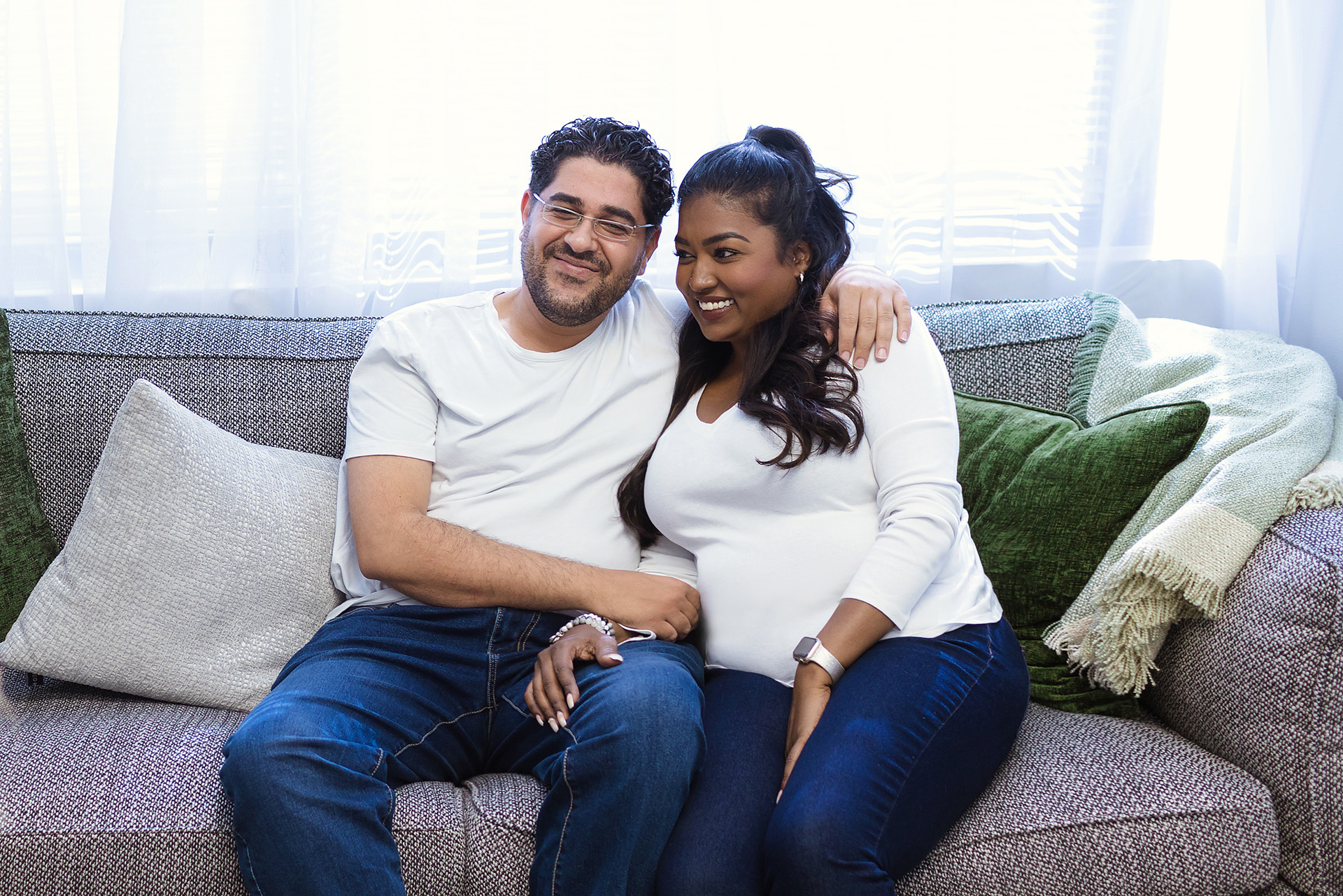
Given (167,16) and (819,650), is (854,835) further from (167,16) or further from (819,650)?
(167,16)

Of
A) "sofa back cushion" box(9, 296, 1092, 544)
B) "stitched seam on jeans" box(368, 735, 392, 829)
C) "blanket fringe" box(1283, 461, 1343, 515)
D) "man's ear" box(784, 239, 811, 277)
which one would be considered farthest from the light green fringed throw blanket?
"stitched seam on jeans" box(368, 735, 392, 829)

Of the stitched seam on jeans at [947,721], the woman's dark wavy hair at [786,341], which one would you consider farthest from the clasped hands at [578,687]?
the woman's dark wavy hair at [786,341]

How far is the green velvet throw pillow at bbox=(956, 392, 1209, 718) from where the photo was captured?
147cm

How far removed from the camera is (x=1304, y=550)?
1.31 m

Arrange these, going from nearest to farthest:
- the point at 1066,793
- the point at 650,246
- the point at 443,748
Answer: the point at 1066,793 < the point at 443,748 < the point at 650,246

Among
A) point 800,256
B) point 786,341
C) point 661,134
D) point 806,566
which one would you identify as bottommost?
point 806,566

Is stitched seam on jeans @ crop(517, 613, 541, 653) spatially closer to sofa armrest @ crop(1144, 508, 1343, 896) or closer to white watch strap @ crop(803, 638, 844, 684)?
white watch strap @ crop(803, 638, 844, 684)

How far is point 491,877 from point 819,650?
48 cm

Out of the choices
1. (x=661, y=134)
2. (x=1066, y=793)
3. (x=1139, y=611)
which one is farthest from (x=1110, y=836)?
(x=661, y=134)

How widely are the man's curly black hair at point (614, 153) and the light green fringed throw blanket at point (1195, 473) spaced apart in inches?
31.9

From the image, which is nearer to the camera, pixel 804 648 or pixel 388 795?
pixel 388 795

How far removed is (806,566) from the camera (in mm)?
1360

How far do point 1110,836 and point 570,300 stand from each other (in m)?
1.01

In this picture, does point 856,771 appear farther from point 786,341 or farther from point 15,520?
point 15,520
